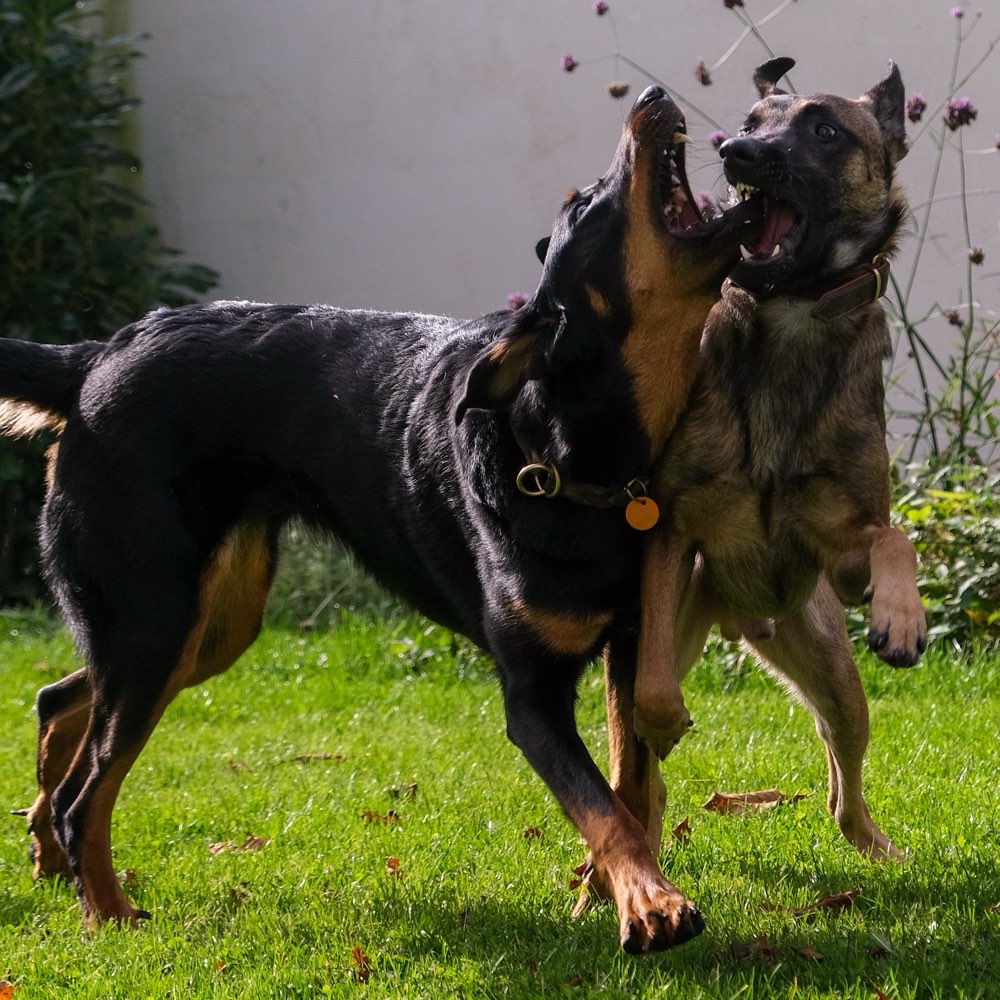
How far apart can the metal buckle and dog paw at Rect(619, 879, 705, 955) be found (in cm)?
105

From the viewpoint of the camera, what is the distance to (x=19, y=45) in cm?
939

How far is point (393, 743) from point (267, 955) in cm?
247

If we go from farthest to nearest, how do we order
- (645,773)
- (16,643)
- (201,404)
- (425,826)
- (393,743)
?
(16,643) < (393,743) < (425,826) < (201,404) < (645,773)

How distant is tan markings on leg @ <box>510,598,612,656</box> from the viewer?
150 inches

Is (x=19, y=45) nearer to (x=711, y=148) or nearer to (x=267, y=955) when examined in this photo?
(x=711, y=148)

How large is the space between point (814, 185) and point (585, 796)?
1650 millimetres

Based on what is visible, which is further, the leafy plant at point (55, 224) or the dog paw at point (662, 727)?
the leafy plant at point (55, 224)

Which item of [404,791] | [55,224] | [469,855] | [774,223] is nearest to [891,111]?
[774,223]

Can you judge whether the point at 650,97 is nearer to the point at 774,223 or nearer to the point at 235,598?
the point at 774,223

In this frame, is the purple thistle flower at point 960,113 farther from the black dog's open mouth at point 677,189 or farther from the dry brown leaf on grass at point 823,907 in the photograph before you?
the dry brown leaf on grass at point 823,907

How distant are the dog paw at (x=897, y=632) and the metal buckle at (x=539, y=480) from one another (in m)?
0.84

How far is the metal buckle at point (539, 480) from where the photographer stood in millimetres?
3818

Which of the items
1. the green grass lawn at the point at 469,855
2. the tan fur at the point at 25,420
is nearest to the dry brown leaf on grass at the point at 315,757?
the green grass lawn at the point at 469,855

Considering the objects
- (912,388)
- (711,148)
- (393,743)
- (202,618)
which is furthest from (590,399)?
(912,388)
